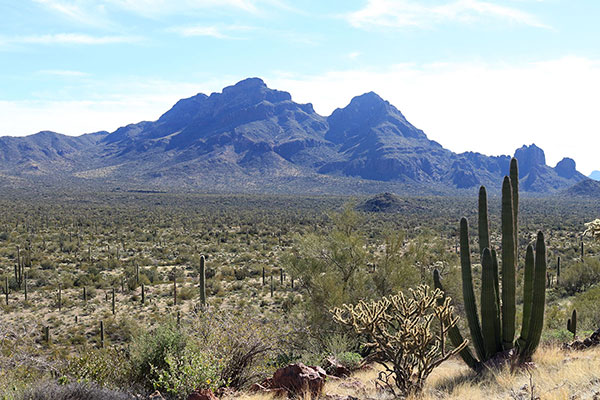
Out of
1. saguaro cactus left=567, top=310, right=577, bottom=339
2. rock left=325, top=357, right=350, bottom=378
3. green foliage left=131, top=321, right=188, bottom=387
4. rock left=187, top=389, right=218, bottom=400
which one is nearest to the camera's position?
rock left=187, top=389, right=218, bottom=400

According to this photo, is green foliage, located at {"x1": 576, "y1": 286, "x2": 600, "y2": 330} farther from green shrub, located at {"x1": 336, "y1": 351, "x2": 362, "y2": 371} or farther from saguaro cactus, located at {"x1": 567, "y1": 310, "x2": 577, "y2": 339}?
green shrub, located at {"x1": 336, "y1": 351, "x2": 362, "y2": 371}

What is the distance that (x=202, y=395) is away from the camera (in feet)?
21.9

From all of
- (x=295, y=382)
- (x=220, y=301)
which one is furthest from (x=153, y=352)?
(x=220, y=301)

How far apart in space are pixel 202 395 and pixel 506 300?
5.87 meters

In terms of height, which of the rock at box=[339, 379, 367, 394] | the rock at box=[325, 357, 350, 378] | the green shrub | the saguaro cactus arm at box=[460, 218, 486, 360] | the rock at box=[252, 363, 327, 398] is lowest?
the green shrub

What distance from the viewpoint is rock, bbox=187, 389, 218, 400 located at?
262 inches

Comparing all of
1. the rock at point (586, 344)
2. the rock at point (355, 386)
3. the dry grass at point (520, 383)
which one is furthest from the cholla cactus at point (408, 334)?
the rock at point (586, 344)

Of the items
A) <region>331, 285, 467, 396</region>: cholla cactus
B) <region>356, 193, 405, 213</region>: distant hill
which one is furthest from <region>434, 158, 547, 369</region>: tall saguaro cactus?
<region>356, 193, 405, 213</region>: distant hill

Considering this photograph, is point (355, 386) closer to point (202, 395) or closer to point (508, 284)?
point (202, 395)

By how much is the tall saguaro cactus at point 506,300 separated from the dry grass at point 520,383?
450 millimetres

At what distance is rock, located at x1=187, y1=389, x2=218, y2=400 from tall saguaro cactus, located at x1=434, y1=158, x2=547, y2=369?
16.6 feet

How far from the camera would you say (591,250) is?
3288 centimetres

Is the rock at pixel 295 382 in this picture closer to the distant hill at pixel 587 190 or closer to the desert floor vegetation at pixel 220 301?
the desert floor vegetation at pixel 220 301

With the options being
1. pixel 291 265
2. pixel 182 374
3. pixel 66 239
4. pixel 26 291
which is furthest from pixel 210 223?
pixel 182 374
